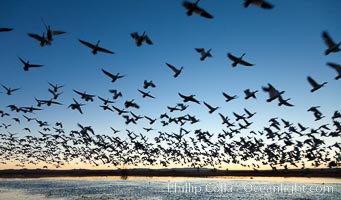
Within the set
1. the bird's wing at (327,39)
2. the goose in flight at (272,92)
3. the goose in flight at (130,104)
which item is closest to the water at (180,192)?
the goose in flight at (130,104)

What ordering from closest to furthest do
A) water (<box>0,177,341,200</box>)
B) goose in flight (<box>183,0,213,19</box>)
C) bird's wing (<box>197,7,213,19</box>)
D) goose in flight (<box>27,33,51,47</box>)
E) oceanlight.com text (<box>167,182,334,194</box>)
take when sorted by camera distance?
bird's wing (<box>197,7,213,19</box>)
goose in flight (<box>183,0,213,19</box>)
goose in flight (<box>27,33,51,47</box>)
water (<box>0,177,341,200</box>)
oceanlight.com text (<box>167,182,334,194</box>)

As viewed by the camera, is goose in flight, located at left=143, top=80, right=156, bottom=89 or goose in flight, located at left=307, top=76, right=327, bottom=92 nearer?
goose in flight, located at left=307, top=76, right=327, bottom=92

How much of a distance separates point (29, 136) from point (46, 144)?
231 inches

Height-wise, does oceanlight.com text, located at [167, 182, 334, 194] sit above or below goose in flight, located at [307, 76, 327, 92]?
below

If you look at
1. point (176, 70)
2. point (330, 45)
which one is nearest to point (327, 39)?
point (330, 45)

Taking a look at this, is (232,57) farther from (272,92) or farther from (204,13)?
(204,13)

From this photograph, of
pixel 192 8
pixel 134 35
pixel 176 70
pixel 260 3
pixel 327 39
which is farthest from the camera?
pixel 176 70

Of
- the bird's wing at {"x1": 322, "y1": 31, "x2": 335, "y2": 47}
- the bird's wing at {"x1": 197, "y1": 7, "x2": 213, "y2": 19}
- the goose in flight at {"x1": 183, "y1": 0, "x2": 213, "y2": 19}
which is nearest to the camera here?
the bird's wing at {"x1": 197, "y1": 7, "x2": 213, "y2": 19}

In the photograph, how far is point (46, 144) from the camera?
183 feet

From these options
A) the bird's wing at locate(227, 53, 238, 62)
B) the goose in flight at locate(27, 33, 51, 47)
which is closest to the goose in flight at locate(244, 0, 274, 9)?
the bird's wing at locate(227, 53, 238, 62)

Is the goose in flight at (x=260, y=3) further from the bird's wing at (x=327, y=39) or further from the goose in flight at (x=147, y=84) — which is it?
the goose in flight at (x=147, y=84)

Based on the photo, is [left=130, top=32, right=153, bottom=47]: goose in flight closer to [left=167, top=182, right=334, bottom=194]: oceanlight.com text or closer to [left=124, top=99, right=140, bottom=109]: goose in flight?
[left=124, top=99, right=140, bottom=109]: goose in flight

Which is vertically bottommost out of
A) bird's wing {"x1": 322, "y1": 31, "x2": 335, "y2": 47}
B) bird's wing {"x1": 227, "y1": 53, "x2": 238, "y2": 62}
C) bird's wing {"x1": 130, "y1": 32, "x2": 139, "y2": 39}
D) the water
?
the water

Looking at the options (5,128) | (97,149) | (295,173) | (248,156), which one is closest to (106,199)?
(97,149)
